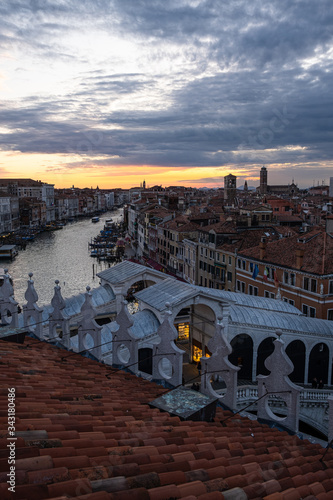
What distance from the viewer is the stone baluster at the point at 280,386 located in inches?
265

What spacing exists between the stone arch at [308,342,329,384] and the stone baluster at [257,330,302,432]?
10878 millimetres

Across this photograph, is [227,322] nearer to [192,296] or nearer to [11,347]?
[192,296]

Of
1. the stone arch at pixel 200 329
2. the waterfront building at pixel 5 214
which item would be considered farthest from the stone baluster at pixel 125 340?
the waterfront building at pixel 5 214

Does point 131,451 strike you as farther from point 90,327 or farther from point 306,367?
point 306,367

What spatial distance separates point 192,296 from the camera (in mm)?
15914

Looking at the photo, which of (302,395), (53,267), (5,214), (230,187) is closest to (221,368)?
(302,395)

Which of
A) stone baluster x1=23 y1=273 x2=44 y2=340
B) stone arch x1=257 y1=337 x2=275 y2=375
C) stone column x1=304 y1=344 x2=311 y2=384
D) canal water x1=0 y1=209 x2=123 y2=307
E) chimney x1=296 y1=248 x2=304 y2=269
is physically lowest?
canal water x1=0 y1=209 x2=123 y2=307

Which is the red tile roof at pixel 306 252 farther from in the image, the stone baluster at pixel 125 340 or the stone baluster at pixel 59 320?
the stone baluster at pixel 125 340

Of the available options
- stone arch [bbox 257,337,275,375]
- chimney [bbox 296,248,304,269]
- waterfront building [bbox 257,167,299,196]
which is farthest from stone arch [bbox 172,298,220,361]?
waterfront building [bbox 257,167,299,196]

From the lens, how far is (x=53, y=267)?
Answer: 184 feet

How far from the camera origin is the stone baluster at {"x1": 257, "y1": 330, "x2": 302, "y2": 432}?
673cm

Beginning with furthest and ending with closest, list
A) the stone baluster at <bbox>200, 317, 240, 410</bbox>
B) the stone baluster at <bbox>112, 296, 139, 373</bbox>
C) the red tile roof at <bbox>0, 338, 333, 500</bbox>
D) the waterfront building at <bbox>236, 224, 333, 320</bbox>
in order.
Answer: the waterfront building at <bbox>236, 224, 333, 320</bbox>, the stone baluster at <bbox>112, 296, 139, 373</bbox>, the stone baluster at <bbox>200, 317, 240, 410</bbox>, the red tile roof at <bbox>0, 338, 333, 500</bbox>

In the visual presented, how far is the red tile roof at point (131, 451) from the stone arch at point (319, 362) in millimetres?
11297

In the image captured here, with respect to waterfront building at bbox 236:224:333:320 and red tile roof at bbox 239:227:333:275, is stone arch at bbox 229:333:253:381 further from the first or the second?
red tile roof at bbox 239:227:333:275
